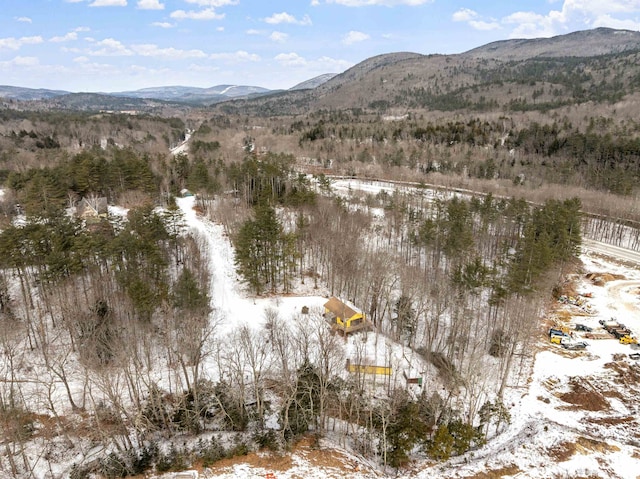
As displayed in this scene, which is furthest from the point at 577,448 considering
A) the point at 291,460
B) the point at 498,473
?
the point at 291,460

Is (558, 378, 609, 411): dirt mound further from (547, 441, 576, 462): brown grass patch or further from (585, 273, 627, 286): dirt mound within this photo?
(585, 273, 627, 286): dirt mound

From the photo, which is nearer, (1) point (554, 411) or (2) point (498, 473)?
(2) point (498, 473)

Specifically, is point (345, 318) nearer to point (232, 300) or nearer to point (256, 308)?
point (256, 308)

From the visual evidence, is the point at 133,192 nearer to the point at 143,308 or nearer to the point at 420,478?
the point at 143,308

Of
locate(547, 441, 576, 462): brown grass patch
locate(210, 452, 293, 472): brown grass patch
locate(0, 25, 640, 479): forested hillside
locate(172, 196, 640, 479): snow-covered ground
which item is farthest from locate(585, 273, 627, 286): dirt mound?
locate(210, 452, 293, 472): brown grass patch

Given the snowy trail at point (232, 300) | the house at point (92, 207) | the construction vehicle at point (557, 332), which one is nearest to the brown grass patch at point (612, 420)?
the construction vehicle at point (557, 332)

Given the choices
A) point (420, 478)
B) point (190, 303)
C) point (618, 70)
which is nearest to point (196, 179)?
point (190, 303)
